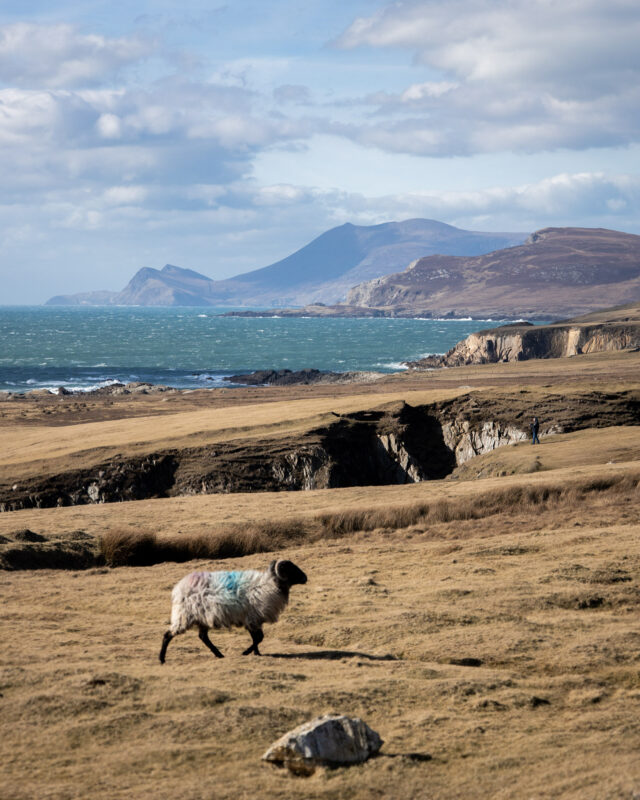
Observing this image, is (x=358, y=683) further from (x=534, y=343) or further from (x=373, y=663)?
(x=534, y=343)

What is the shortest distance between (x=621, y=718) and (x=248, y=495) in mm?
20234

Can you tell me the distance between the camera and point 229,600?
12.6m

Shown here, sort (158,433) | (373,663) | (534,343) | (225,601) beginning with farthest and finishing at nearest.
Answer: (534,343) < (158,433) < (373,663) < (225,601)

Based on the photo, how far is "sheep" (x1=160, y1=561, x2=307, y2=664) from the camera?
12.6 m

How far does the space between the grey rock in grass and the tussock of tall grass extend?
12.6 metres

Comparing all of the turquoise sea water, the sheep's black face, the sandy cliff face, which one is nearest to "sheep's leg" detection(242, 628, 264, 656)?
the sheep's black face

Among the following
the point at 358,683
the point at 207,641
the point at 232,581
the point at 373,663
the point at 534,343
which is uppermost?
the point at 534,343

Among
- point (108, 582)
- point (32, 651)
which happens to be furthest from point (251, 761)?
point (108, 582)

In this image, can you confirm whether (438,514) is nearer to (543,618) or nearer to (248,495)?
(248,495)

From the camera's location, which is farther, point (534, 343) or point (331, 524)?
point (534, 343)

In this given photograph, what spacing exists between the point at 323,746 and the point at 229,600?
3.77 metres

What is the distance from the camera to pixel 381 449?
41.1 metres

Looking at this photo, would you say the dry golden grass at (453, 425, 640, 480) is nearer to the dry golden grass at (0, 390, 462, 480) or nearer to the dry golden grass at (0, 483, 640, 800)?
the dry golden grass at (0, 390, 462, 480)

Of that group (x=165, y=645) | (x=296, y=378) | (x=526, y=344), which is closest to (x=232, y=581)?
(x=165, y=645)
